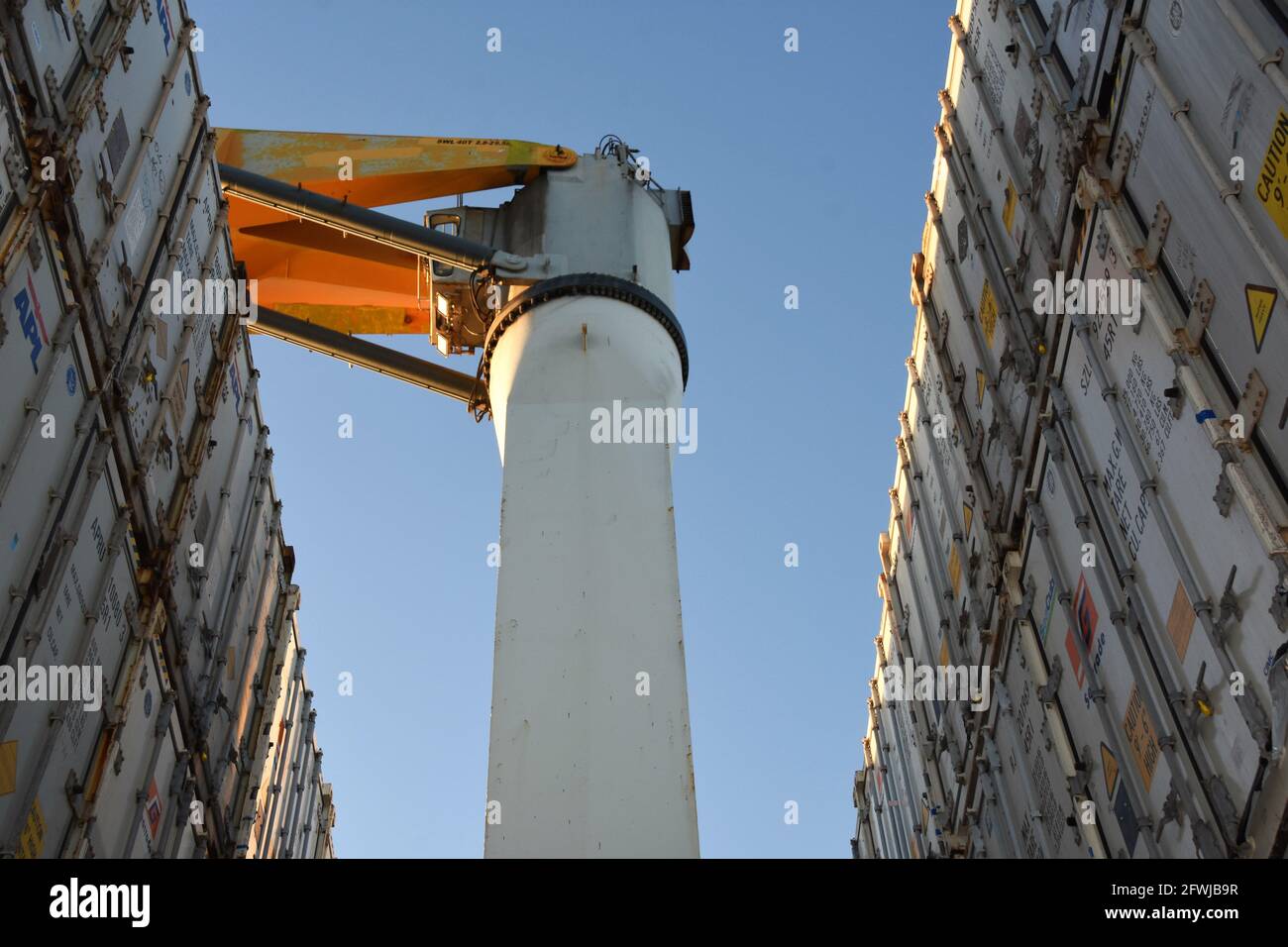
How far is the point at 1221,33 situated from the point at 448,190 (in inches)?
405

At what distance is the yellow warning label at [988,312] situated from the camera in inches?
483

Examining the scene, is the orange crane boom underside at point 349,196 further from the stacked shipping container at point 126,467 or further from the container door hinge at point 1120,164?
the container door hinge at point 1120,164

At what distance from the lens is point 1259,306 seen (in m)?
7.61

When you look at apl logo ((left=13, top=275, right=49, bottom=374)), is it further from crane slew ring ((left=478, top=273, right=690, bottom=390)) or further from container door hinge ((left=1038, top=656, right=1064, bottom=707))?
container door hinge ((left=1038, top=656, right=1064, bottom=707))

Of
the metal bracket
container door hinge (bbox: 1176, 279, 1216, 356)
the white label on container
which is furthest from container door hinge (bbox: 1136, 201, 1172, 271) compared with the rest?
the white label on container

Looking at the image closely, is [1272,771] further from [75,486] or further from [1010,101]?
[75,486]

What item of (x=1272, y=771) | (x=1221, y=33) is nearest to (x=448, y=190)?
(x=1221, y=33)

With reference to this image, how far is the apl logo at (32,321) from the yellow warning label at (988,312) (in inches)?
300

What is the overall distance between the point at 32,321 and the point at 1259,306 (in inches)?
281

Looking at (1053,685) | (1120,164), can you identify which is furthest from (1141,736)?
(1120,164)

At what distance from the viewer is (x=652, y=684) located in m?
10.8
